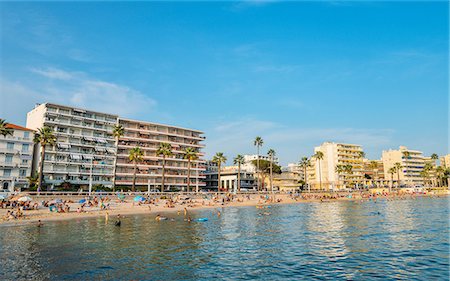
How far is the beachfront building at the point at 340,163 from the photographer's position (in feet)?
530

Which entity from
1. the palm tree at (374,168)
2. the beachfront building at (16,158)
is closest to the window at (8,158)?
the beachfront building at (16,158)

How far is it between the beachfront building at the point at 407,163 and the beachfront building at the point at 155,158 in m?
114

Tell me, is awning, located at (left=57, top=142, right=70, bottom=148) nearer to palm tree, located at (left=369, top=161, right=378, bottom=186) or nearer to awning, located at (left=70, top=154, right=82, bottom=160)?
awning, located at (left=70, top=154, right=82, bottom=160)

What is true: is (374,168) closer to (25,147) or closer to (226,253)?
(25,147)

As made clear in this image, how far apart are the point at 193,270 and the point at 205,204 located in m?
57.6

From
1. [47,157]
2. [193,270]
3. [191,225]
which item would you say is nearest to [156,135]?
[47,157]

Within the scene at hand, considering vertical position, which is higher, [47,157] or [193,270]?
[47,157]

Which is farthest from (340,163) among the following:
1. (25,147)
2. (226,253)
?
(226,253)

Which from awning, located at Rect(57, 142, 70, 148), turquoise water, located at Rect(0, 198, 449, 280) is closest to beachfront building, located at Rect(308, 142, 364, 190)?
awning, located at Rect(57, 142, 70, 148)

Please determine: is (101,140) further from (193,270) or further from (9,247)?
(193,270)

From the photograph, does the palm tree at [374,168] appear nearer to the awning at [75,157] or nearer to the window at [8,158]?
the awning at [75,157]

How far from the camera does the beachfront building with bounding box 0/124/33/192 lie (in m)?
75.2

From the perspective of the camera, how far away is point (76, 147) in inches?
3659

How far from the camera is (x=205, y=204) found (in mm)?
77750
